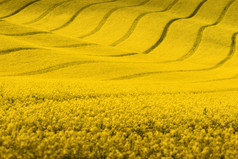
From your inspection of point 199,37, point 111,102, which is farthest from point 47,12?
point 111,102

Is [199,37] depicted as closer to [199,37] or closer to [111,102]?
[199,37]

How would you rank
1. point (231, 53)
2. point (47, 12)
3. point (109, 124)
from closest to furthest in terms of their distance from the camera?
point (109, 124)
point (231, 53)
point (47, 12)

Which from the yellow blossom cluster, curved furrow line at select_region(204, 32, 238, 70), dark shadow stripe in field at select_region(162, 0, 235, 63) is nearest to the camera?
the yellow blossom cluster

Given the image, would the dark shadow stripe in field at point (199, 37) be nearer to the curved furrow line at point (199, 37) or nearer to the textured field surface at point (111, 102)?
the curved furrow line at point (199, 37)

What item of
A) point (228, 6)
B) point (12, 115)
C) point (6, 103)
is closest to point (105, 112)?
point (12, 115)

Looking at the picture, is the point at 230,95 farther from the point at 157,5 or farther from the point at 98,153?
the point at 157,5

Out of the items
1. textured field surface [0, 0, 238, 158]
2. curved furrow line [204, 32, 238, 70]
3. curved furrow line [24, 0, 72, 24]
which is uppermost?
curved furrow line [24, 0, 72, 24]

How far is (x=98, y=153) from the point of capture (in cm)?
372

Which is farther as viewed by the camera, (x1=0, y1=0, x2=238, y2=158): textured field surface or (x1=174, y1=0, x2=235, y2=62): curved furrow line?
(x1=174, y1=0, x2=235, y2=62): curved furrow line

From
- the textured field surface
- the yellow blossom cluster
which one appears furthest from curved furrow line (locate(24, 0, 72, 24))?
the yellow blossom cluster

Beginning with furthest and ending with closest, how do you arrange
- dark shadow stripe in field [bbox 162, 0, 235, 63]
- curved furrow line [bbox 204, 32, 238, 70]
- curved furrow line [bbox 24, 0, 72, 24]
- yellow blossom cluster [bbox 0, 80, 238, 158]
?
curved furrow line [bbox 24, 0, 72, 24] → dark shadow stripe in field [bbox 162, 0, 235, 63] → curved furrow line [bbox 204, 32, 238, 70] → yellow blossom cluster [bbox 0, 80, 238, 158]

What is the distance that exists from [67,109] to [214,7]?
21.4 meters

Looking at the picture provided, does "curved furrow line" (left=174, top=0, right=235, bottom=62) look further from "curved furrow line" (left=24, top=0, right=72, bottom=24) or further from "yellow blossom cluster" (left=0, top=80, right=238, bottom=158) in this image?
"curved furrow line" (left=24, top=0, right=72, bottom=24)

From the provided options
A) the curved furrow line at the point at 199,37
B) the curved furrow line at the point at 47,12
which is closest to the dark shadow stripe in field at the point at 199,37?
the curved furrow line at the point at 199,37
